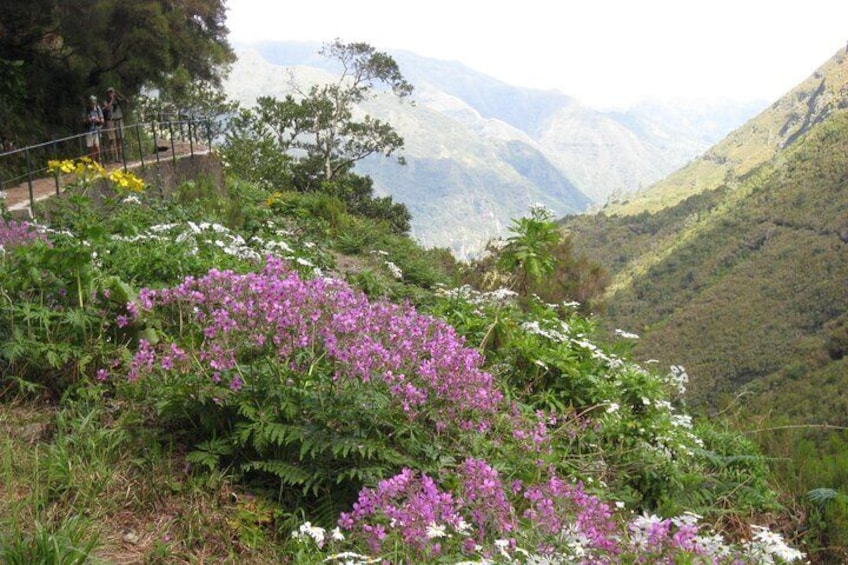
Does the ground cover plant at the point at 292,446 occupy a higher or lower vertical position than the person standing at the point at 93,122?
lower

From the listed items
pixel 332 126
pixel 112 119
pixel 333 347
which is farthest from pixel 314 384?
pixel 332 126

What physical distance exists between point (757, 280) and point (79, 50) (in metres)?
127

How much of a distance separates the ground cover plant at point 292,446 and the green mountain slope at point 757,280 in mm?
61185

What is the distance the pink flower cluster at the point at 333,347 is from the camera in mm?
3182

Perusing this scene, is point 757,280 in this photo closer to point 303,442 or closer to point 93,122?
point 93,122

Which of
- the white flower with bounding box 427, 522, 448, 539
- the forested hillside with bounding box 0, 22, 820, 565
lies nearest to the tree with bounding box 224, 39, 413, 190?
the forested hillside with bounding box 0, 22, 820, 565

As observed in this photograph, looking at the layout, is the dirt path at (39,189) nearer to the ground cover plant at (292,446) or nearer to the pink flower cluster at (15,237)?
the pink flower cluster at (15,237)

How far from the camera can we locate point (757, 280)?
401 feet

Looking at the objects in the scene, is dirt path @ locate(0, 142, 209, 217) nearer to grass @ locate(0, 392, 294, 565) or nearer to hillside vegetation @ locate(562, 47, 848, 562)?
grass @ locate(0, 392, 294, 565)

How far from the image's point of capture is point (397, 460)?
302cm

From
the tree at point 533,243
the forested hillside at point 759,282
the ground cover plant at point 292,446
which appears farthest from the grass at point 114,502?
the forested hillside at point 759,282

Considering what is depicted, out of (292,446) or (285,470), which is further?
(292,446)

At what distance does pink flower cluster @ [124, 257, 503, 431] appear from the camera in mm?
3182

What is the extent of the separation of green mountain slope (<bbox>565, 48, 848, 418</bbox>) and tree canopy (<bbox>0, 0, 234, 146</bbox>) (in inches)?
2183
